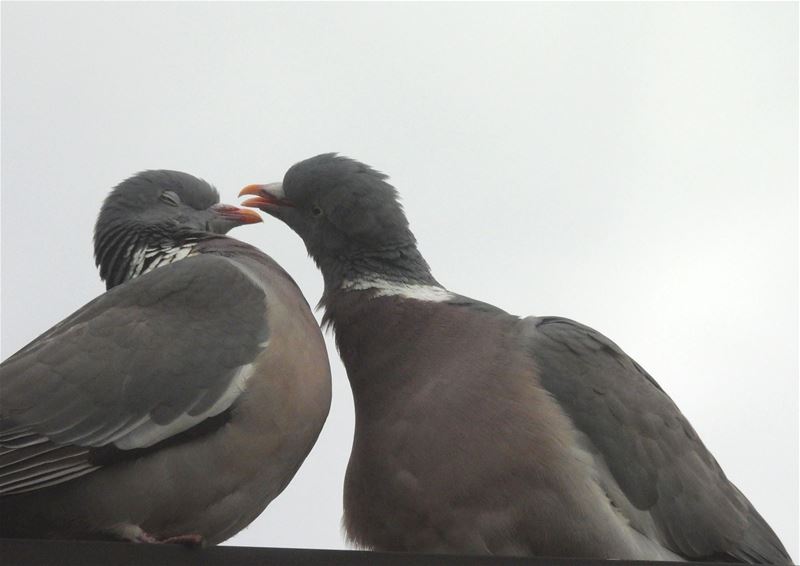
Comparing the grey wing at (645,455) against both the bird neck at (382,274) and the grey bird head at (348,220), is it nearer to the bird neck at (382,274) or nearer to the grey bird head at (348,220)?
the bird neck at (382,274)

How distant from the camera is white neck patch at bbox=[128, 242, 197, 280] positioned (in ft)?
16.3

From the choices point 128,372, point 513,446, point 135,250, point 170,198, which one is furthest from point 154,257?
point 513,446

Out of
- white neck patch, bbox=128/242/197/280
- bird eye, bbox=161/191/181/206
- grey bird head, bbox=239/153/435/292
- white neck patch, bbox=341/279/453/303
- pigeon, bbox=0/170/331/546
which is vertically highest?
grey bird head, bbox=239/153/435/292

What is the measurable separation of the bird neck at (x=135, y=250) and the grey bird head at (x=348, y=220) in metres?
0.48

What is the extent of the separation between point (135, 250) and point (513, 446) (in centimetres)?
218

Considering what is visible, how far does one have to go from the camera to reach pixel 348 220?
192 inches

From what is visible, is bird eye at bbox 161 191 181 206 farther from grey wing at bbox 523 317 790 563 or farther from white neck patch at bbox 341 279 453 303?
grey wing at bbox 523 317 790 563

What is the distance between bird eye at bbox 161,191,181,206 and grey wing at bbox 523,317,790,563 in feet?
6.50

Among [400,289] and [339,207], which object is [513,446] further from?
[339,207]

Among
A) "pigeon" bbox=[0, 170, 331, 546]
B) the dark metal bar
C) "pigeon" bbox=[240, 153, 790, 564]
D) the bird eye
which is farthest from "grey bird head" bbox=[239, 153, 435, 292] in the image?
the dark metal bar

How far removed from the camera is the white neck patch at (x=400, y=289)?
4.61 metres

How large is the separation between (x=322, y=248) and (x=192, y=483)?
5.04 ft

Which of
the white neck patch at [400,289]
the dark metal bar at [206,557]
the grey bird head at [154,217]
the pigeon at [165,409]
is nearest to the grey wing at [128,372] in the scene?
the pigeon at [165,409]

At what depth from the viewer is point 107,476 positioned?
3.61 m
